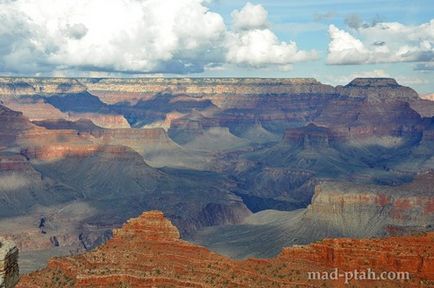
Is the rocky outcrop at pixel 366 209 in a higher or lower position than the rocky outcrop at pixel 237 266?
lower

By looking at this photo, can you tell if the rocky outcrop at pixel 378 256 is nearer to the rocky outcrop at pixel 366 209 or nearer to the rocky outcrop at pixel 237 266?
the rocky outcrop at pixel 237 266

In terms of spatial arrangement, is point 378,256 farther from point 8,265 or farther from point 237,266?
point 8,265

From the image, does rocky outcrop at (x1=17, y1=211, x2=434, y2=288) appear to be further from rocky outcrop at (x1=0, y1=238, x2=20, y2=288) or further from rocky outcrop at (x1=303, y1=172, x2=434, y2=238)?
rocky outcrop at (x1=303, y1=172, x2=434, y2=238)

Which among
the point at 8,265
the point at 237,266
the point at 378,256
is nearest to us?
the point at 8,265

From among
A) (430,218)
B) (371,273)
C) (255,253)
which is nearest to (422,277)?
(371,273)

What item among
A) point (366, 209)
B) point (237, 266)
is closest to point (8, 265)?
point (237, 266)

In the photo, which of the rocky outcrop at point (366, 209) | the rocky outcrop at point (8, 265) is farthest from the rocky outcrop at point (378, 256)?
the rocky outcrop at point (366, 209)

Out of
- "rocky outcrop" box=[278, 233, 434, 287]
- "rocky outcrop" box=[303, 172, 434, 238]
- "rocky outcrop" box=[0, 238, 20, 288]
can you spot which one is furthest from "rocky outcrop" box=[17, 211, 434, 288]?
"rocky outcrop" box=[303, 172, 434, 238]
